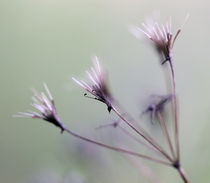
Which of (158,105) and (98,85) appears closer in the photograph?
(98,85)

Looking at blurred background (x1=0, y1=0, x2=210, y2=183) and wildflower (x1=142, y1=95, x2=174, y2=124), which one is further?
blurred background (x1=0, y1=0, x2=210, y2=183)

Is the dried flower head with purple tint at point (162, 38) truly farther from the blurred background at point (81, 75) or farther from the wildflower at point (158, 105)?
the blurred background at point (81, 75)

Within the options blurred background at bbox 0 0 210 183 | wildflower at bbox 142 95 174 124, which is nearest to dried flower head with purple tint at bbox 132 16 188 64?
wildflower at bbox 142 95 174 124

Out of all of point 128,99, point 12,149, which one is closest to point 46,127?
point 12,149

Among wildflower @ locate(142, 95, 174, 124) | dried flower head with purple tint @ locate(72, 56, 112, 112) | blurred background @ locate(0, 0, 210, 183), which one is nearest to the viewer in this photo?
dried flower head with purple tint @ locate(72, 56, 112, 112)

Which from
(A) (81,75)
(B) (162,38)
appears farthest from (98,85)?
(A) (81,75)

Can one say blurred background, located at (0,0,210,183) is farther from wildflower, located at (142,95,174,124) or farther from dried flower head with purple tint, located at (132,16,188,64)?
dried flower head with purple tint, located at (132,16,188,64)

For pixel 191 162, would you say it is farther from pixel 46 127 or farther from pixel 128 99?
pixel 46 127

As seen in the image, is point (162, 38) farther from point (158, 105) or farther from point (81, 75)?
point (81, 75)
